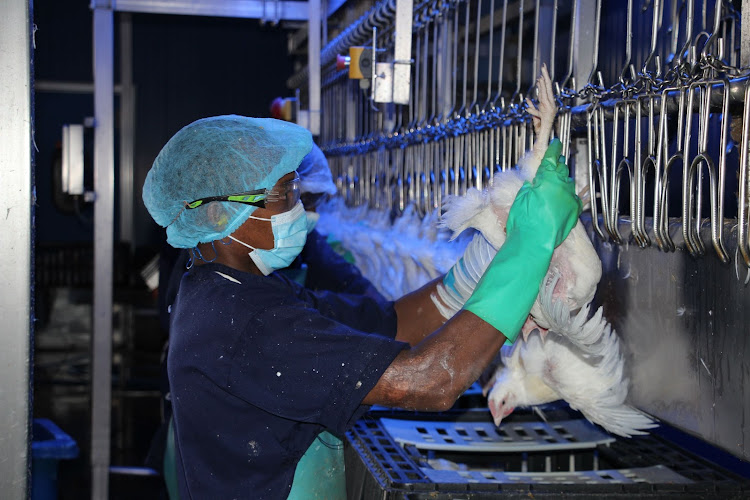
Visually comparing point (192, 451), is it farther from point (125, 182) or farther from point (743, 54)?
point (125, 182)

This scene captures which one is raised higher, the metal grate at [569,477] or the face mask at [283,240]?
the face mask at [283,240]

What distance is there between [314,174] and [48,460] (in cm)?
125

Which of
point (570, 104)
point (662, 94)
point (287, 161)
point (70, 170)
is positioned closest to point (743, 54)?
point (662, 94)


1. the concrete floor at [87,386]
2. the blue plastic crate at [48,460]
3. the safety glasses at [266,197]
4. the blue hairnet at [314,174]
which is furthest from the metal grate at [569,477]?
the concrete floor at [87,386]

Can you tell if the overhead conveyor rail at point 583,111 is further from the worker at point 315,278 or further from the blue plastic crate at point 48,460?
the blue plastic crate at point 48,460

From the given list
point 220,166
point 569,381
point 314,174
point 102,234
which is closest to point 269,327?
point 220,166

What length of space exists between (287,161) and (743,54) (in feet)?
2.54

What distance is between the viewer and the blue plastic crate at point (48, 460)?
249cm

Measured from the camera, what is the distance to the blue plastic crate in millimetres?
2494

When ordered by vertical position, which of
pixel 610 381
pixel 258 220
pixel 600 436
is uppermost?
pixel 258 220

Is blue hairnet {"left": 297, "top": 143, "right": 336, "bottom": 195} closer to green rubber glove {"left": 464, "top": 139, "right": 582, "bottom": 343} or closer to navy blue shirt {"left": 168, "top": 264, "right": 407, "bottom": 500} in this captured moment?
navy blue shirt {"left": 168, "top": 264, "right": 407, "bottom": 500}

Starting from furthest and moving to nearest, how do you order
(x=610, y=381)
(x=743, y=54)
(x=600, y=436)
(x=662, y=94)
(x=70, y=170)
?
(x=70, y=170) < (x=600, y=436) < (x=610, y=381) < (x=662, y=94) < (x=743, y=54)

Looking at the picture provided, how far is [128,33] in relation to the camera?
6398 millimetres

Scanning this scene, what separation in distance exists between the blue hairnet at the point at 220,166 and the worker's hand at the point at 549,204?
16.4 inches
